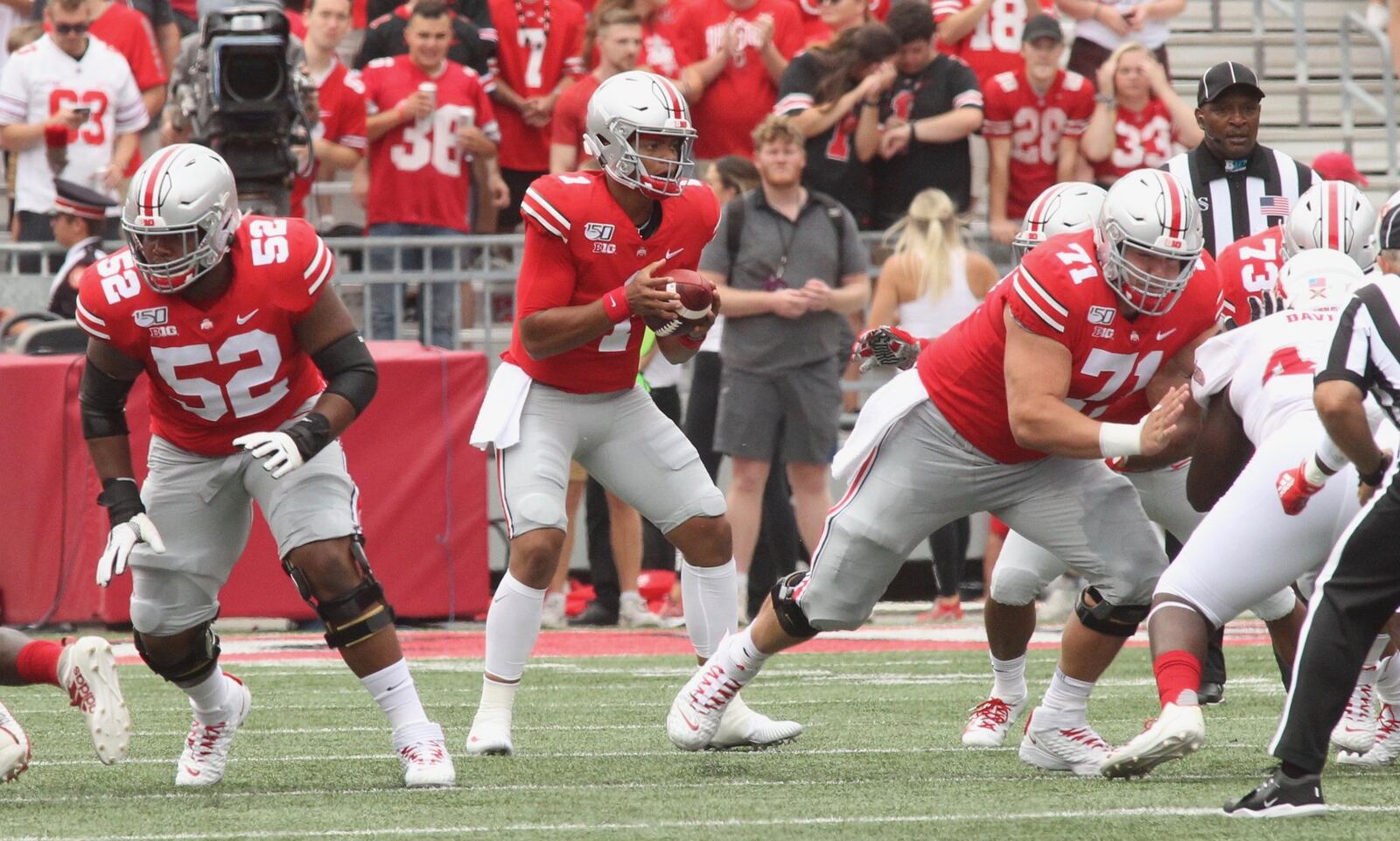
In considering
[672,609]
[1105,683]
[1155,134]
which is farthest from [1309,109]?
[1105,683]

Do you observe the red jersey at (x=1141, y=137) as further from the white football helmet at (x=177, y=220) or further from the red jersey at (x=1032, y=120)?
the white football helmet at (x=177, y=220)

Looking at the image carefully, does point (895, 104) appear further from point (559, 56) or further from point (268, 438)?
point (268, 438)

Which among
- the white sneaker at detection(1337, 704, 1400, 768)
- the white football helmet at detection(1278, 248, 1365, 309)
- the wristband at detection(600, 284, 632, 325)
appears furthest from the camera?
the wristband at detection(600, 284, 632, 325)

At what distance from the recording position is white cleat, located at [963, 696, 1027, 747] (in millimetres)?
5418

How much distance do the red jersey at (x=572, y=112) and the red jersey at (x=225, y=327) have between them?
4.95 metres

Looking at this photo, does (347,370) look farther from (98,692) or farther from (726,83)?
(726,83)

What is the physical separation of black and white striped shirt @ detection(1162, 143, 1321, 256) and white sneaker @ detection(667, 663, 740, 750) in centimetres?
230

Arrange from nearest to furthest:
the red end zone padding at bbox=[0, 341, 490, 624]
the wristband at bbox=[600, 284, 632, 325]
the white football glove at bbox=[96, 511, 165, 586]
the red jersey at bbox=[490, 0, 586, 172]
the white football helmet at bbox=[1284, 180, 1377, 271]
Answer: the white football glove at bbox=[96, 511, 165, 586], the wristband at bbox=[600, 284, 632, 325], the white football helmet at bbox=[1284, 180, 1377, 271], the red end zone padding at bbox=[0, 341, 490, 624], the red jersey at bbox=[490, 0, 586, 172]

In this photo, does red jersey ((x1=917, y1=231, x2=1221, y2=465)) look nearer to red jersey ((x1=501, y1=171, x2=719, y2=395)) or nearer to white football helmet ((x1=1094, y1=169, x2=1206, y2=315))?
white football helmet ((x1=1094, y1=169, x2=1206, y2=315))

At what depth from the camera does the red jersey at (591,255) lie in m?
5.30

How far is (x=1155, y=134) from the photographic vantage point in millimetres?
10297

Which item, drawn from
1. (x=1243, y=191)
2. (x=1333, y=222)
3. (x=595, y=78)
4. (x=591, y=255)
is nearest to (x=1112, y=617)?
(x=1333, y=222)

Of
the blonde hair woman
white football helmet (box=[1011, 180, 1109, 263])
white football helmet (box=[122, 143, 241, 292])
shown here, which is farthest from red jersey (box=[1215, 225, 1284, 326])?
the blonde hair woman

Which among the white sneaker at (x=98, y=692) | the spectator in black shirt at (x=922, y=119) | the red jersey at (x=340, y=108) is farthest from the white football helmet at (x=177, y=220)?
the spectator in black shirt at (x=922, y=119)
